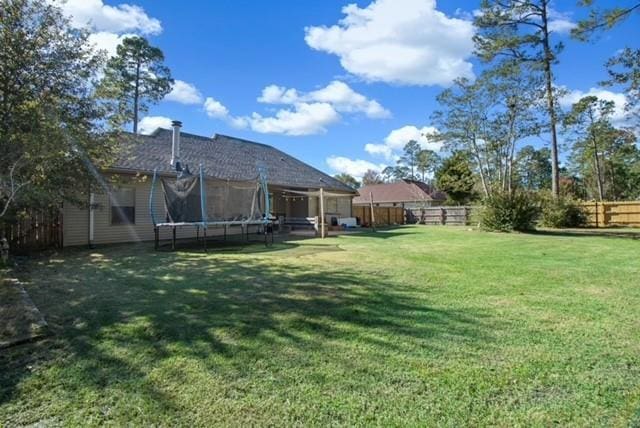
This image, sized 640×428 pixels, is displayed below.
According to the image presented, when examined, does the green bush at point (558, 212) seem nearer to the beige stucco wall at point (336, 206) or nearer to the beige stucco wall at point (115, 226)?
the beige stucco wall at point (336, 206)

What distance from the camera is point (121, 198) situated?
11.5 metres

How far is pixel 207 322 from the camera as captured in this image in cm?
349

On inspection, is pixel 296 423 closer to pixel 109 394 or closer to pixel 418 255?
pixel 109 394

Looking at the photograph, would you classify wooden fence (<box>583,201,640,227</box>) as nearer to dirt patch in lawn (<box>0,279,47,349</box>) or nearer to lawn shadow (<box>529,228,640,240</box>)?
lawn shadow (<box>529,228,640,240</box>)

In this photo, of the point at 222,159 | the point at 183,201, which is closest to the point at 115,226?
the point at 183,201

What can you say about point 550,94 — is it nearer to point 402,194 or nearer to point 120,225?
point 120,225

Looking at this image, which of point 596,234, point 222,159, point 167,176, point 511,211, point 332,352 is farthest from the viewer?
point 222,159

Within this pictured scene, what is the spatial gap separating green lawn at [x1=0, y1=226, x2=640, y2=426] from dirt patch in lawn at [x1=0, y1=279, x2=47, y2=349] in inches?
6.0

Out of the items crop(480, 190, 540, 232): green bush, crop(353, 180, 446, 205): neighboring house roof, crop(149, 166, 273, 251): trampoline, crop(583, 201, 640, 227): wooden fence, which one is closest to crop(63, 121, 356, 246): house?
crop(149, 166, 273, 251): trampoline

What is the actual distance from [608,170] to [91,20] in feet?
140

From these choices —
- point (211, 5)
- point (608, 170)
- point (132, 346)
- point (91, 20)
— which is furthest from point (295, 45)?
point (608, 170)

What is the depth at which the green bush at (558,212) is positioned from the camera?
17.1m

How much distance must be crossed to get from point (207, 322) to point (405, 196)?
35.8 meters

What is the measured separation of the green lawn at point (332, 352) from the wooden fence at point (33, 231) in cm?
476
